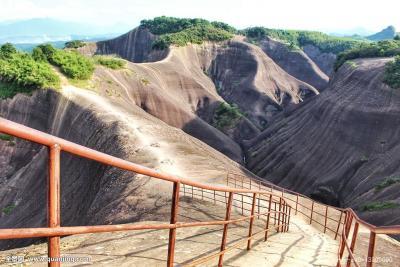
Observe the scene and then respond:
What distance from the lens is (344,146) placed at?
40.6 metres

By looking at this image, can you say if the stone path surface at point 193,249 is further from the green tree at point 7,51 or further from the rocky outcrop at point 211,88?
the green tree at point 7,51

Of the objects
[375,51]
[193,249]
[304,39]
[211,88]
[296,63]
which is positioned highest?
[304,39]

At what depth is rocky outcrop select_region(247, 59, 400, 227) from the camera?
113 ft

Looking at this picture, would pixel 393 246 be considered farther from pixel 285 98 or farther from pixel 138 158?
pixel 285 98

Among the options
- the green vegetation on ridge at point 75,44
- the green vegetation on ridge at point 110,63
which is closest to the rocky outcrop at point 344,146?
the green vegetation on ridge at point 110,63

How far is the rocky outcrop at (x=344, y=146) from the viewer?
3447 centimetres

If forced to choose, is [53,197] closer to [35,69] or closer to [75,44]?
[35,69]

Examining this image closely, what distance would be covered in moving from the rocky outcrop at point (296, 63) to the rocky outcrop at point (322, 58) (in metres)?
18.0

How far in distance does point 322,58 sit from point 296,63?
101ft

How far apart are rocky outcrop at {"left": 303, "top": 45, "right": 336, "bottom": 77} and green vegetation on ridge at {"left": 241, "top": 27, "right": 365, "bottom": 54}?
1.69 m

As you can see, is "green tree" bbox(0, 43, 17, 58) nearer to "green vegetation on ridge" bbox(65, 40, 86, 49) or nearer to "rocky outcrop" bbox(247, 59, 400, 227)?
"rocky outcrop" bbox(247, 59, 400, 227)

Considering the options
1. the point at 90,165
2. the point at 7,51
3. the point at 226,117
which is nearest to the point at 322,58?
the point at 226,117

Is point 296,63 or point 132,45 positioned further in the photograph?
point 132,45

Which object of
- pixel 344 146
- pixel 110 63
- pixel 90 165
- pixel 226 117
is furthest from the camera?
pixel 226 117
